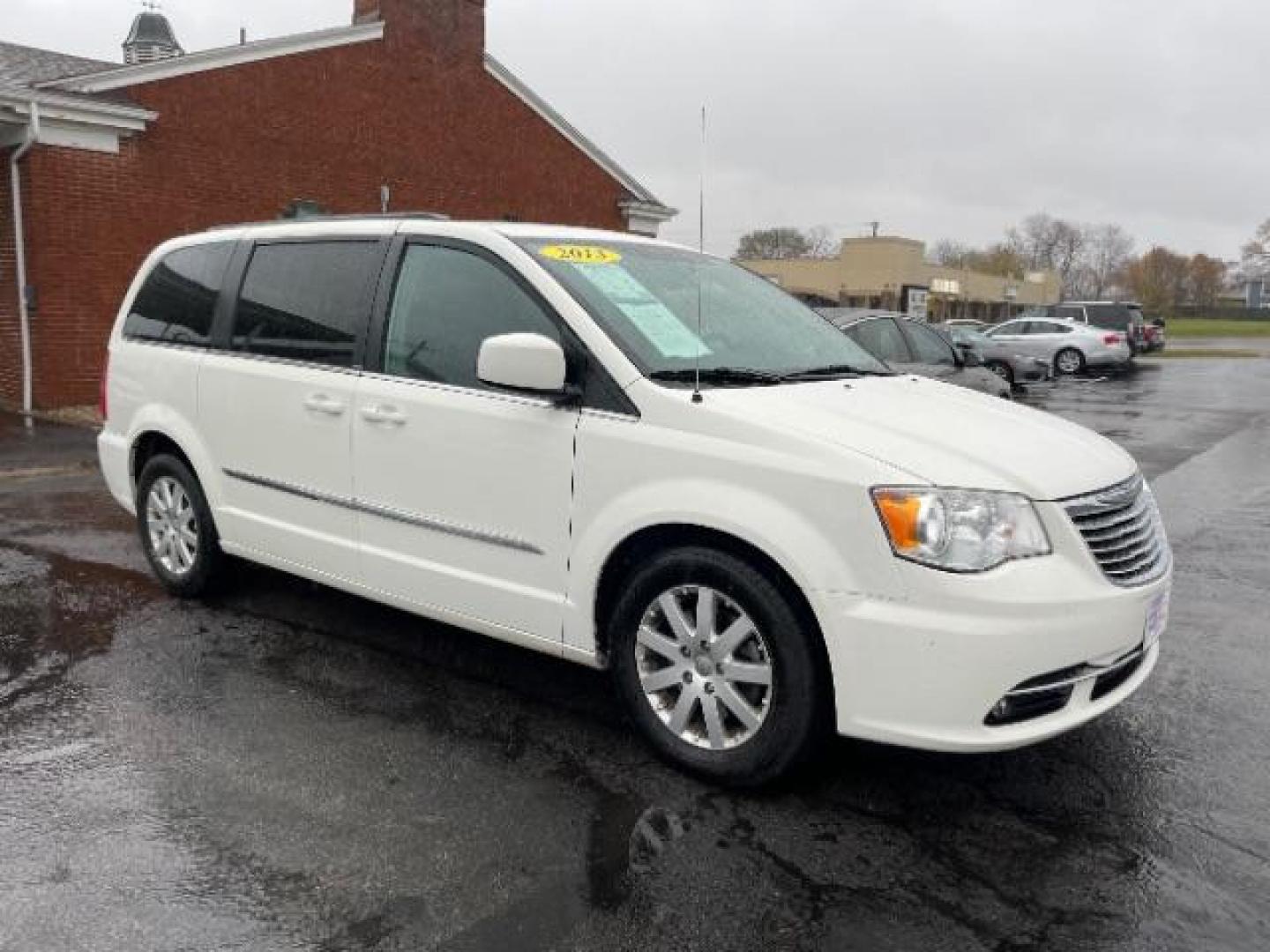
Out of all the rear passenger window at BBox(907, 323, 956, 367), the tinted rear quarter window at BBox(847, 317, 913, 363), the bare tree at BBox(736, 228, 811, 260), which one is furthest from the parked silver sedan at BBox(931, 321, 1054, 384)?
the bare tree at BBox(736, 228, 811, 260)

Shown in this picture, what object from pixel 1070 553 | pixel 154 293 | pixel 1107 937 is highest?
pixel 154 293

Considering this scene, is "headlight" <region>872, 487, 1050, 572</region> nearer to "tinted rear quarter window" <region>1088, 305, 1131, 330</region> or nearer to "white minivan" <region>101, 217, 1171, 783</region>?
"white minivan" <region>101, 217, 1171, 783</region>

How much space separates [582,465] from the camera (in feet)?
11.6

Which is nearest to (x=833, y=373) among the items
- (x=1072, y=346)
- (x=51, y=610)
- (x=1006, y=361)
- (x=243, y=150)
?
(x=51, y=610)

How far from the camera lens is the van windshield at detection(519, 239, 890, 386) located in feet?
12.1

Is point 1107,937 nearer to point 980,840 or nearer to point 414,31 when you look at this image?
point 980,840

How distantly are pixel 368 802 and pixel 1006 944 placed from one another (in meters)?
1.86

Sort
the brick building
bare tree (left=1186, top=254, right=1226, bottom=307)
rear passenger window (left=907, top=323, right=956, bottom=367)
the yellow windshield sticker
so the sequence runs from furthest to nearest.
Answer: bare tree (left=1186, top=254, right=1226, bottom=307) < the brick building < rear passenger window (left=907, top=323, right=956, bottom=367) < the yellow windshield sticker

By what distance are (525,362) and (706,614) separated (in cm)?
101

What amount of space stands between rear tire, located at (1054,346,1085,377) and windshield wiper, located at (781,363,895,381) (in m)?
24.8

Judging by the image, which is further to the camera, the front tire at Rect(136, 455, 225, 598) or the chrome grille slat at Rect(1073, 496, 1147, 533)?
the front tire at Rect(136, 455, 225, 598)

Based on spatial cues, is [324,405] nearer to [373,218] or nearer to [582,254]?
[373,218]

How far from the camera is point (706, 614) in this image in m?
3.32

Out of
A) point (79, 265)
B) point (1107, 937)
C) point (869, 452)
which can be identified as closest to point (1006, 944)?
point (1107, 937)
